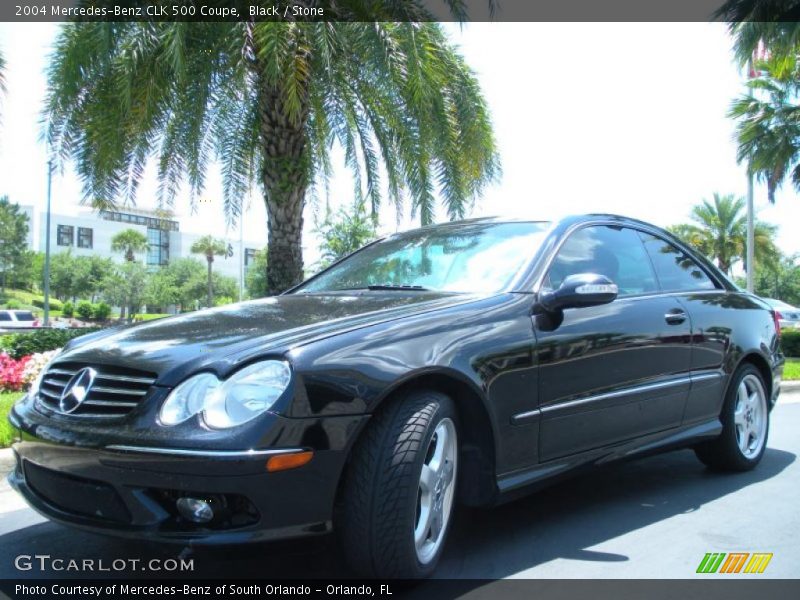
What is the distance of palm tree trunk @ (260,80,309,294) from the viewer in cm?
968

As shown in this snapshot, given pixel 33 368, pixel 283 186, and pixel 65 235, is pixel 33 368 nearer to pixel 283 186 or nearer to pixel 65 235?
pixel 283 186

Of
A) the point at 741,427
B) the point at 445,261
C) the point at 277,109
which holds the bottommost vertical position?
the point at 741,427

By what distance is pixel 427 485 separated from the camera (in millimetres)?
2873

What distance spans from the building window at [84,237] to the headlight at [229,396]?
303ft

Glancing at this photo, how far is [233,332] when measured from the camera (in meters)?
2.98

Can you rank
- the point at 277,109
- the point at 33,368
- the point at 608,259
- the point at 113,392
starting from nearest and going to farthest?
the point at 113,392, the point at 608,259, the point at 33,368, the point at 277,109

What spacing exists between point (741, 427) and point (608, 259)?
1687 mm

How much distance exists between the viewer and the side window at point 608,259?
12.6 feet

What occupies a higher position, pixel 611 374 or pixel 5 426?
pixel 611 374

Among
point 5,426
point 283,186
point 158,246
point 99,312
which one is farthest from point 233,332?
point 158,246

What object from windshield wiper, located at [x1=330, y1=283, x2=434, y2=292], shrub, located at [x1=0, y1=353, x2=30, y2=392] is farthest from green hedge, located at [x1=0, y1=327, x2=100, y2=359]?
windshield wiper, located at [x1=330, y1=283, x2=434, y2=292]

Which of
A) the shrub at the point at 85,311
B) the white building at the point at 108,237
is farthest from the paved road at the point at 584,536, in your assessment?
the white building at the point at 108,237

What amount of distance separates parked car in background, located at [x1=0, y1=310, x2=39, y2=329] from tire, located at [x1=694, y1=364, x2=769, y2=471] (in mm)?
37352

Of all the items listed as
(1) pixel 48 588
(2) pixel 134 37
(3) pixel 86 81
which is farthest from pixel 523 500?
(3) pixel 86 81
